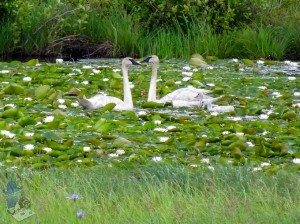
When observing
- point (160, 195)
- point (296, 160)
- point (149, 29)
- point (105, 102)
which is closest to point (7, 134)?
point (105, 102)

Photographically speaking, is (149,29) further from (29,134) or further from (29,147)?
(29,147)

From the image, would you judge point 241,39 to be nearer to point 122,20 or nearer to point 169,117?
point 122,20

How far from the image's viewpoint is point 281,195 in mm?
A: 6258

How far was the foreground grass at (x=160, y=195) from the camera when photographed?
17.9ft

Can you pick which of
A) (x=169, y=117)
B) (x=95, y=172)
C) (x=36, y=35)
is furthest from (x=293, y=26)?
(x=95, y=172)

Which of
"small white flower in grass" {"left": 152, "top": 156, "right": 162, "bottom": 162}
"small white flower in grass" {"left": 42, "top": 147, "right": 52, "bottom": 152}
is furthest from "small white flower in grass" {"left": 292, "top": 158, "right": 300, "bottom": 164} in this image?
"small white flower in grass" {"left": 42, "top": 147, "right": 52, "bottom": 152}

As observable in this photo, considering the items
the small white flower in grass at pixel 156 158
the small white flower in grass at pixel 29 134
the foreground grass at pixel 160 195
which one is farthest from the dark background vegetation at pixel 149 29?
the foreground grass at pixel 160 195

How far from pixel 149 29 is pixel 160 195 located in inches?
570

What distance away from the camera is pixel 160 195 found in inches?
237

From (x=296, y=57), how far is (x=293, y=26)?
698 millimetres

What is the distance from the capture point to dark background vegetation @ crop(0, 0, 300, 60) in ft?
59.2

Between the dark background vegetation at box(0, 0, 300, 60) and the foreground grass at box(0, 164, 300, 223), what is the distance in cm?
1081

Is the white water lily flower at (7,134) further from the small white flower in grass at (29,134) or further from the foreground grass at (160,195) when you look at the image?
the foreground grass at (160,195)

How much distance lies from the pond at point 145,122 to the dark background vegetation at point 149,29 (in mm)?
3819
